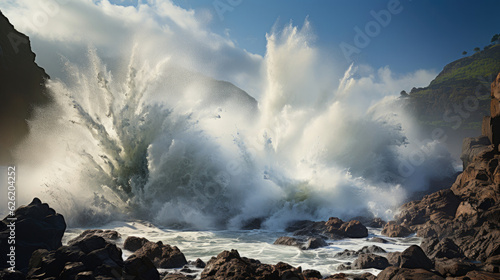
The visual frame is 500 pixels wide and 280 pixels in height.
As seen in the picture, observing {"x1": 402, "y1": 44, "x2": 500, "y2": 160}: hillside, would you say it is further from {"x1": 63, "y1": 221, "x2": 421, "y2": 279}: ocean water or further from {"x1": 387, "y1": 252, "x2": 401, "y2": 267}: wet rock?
{"x1": 387, "y1": 252, "x2": 401, "y2": 267}: wet rock

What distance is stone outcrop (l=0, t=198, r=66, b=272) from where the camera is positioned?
800cm

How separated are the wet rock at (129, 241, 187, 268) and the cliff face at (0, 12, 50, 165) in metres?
24.1

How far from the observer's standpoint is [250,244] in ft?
42.6

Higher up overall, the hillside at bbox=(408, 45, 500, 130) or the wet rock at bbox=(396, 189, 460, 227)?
the hillside at bbox=(408, 45, 500, 130)

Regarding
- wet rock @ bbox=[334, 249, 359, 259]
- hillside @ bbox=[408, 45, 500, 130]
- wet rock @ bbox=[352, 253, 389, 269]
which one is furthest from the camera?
hillside @ bbox=[408, 45, 500, 130]

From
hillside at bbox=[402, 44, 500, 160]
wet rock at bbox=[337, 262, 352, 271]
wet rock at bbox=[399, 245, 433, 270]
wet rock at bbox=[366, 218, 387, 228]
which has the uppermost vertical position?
hillside at bbox=[402, 44, 500, 160]

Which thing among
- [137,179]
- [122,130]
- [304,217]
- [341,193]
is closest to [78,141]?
[122,130]

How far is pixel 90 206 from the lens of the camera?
1638 centimetres

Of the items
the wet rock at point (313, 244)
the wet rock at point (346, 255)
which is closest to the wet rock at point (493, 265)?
the wet rock at point (346, 255)

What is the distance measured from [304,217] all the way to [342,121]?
13612 millimetres

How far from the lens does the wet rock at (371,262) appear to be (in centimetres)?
895

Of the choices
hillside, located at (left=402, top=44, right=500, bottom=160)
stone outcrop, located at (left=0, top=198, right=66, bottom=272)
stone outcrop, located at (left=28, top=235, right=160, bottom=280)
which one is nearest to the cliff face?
stone outcrop, located at (left=0, top=198, right=66, bottom=272)

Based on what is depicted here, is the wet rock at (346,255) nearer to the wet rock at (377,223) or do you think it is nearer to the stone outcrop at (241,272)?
the stone outcrop at (241,272)

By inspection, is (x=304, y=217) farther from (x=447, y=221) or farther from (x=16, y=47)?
(x=16, y=47)
